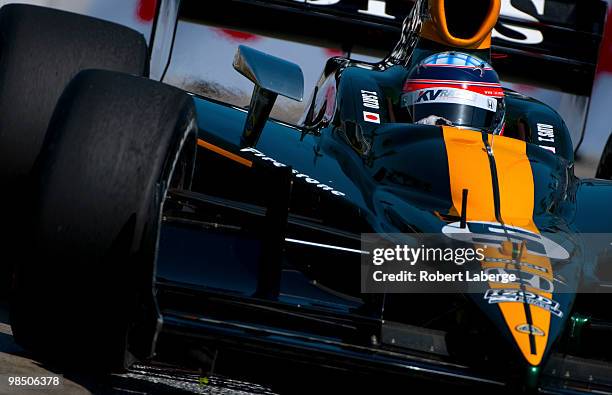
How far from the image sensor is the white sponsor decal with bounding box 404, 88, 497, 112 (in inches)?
201

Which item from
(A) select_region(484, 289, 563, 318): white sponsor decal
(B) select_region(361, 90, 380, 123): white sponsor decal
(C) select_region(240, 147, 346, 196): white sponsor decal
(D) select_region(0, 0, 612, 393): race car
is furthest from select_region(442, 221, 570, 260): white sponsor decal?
(B) select_region(361, 90, 380, 123): white sponsor decal

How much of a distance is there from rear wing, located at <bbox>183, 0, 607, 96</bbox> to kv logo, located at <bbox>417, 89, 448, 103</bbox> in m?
3.14

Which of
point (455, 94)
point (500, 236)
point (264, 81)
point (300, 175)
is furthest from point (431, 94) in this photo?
point (500, 236)

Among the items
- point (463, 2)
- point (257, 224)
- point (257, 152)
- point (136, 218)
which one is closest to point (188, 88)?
point (463, 2)

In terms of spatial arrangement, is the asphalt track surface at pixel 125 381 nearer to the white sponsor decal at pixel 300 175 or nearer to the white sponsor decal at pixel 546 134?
the white sponsor decal at pixel 300 175

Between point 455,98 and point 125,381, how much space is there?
195 centimetres

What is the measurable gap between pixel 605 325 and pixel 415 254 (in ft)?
2.23

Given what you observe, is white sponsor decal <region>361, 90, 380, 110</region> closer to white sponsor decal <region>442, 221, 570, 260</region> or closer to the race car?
the race car

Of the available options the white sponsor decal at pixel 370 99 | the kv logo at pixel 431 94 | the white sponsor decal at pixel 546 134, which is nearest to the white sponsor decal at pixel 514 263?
the kv logo at pixel 431 94

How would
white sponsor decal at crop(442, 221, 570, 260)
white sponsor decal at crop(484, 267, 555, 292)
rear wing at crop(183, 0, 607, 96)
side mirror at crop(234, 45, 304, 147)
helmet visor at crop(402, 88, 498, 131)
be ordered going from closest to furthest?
white sponsor decal at crop(484, 267, 555, 292) → white sponsor decal at crop(442, 221, 570, 260) → side mirror at crop(234, 45, 304, 147) → helmet visor at crop(402, 88, 498, 131) → rear wing at crop(183, 0, 607, 96)

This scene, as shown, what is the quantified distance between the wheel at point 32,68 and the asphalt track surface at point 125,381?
0.58 meters

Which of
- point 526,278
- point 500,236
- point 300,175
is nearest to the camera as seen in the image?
point 526,278

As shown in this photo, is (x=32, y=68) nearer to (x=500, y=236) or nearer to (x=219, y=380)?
(x=219, y=380)

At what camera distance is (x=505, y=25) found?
27.5 feet
